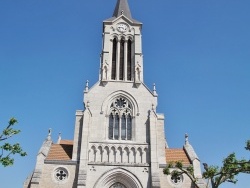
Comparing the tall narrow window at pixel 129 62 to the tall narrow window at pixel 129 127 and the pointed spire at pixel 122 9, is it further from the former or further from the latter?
the tall narrow window at pixel 129 127

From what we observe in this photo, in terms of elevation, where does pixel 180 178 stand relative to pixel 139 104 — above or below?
below

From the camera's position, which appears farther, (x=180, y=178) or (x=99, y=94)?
(x=99, y=94)

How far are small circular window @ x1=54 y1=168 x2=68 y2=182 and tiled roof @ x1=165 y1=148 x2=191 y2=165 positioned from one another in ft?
36.3

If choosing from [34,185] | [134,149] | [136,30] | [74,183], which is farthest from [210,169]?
[136,30]

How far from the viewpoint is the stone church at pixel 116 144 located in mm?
32094

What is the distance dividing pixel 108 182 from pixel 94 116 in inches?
297

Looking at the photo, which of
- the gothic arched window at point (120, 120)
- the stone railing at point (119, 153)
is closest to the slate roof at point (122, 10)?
the gothic arched window at point (120, 120)

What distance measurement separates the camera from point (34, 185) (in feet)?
99.7

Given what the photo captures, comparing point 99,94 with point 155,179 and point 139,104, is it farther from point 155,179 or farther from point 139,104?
point 155,179

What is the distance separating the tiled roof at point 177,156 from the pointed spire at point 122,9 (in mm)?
20310

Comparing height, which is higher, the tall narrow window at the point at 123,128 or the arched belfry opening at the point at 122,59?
the arched belfry opening at the point at 122,59

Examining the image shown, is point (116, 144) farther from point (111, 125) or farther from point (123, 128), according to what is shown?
point (111, 125)

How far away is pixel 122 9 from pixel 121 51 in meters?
8.60

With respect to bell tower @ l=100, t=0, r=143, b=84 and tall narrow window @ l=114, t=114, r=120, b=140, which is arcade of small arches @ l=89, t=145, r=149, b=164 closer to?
tall narrow window @ l=114, t=114, r=120, b=140
